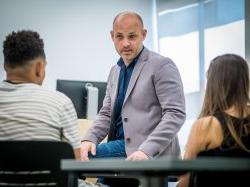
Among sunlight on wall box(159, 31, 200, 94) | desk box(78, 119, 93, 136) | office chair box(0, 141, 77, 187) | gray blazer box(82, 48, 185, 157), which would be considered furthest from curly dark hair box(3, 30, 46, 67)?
sunlight on wall box(159, 31, 200, 94)

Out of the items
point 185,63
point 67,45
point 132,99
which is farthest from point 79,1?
point 132,99

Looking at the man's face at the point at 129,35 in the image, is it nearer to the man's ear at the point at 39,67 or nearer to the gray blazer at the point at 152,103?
the gray blazer at the point at 152,103

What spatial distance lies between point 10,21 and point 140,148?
3.79 m

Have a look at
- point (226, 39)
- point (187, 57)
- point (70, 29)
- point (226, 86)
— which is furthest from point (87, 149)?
point (70, 29)

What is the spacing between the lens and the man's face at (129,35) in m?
2.99

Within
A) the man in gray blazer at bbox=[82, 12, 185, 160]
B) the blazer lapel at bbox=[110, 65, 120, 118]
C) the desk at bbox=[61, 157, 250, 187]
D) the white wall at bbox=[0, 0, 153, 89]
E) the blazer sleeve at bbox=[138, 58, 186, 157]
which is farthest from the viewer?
the white wall at bbox=[0, 0, 153, 89]

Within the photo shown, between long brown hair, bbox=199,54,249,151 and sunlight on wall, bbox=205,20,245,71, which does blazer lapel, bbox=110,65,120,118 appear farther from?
sunlight on wall, bbox=205,20,245,71

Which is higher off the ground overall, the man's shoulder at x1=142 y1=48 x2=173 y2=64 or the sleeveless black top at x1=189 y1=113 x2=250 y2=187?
the man's shoulder at x1=142 y1=48 x2=173 y2=64

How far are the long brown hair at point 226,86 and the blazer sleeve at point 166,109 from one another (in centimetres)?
56

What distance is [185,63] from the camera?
5945 mm

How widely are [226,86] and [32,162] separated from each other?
853 mm

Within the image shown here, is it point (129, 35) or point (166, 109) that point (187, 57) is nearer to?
point (129, 35)

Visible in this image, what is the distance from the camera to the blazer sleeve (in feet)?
8.75

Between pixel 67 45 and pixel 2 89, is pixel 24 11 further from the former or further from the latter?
pixel 2 89
